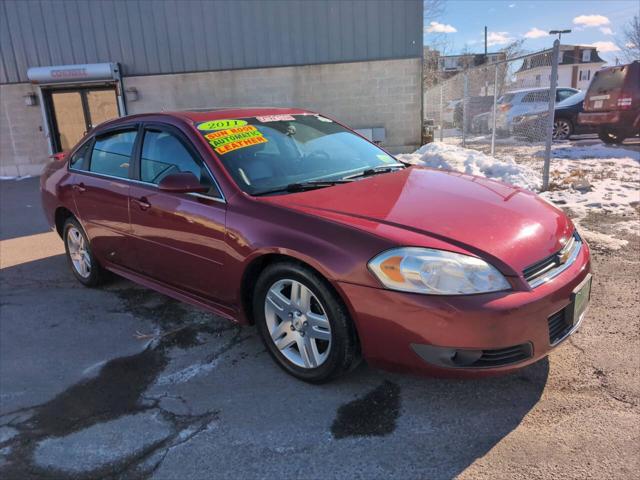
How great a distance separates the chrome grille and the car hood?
4 centimetres

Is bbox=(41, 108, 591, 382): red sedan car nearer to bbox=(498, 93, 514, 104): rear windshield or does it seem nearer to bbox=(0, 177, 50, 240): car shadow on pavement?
bbox=(0, 177, 50, 240): car shadow on pavement

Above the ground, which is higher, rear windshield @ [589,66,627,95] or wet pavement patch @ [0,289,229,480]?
rear windshield @ [589,66,627,95]

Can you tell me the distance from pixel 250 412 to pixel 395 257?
1.17 meters

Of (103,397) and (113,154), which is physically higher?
(113,154)

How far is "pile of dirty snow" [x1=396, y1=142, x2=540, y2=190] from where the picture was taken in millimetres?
7832

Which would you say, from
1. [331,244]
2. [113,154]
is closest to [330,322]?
[331,244]

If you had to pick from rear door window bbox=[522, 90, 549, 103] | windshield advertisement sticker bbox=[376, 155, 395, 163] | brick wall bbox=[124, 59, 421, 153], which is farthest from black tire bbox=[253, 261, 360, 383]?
brick wall bbox=[124, 59, 421, 153]

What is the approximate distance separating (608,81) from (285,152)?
12072 mm

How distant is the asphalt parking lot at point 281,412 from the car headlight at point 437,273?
71cm

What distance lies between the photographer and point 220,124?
363cm

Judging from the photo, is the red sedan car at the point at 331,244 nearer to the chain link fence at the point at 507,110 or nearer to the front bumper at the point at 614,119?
the chain link fence at the point at 507,110

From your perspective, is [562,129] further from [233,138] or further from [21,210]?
[21,210]

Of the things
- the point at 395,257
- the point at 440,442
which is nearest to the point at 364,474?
the point at 440,442

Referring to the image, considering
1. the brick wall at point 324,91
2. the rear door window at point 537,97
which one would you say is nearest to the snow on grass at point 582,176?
the rear door window at point 537,97
